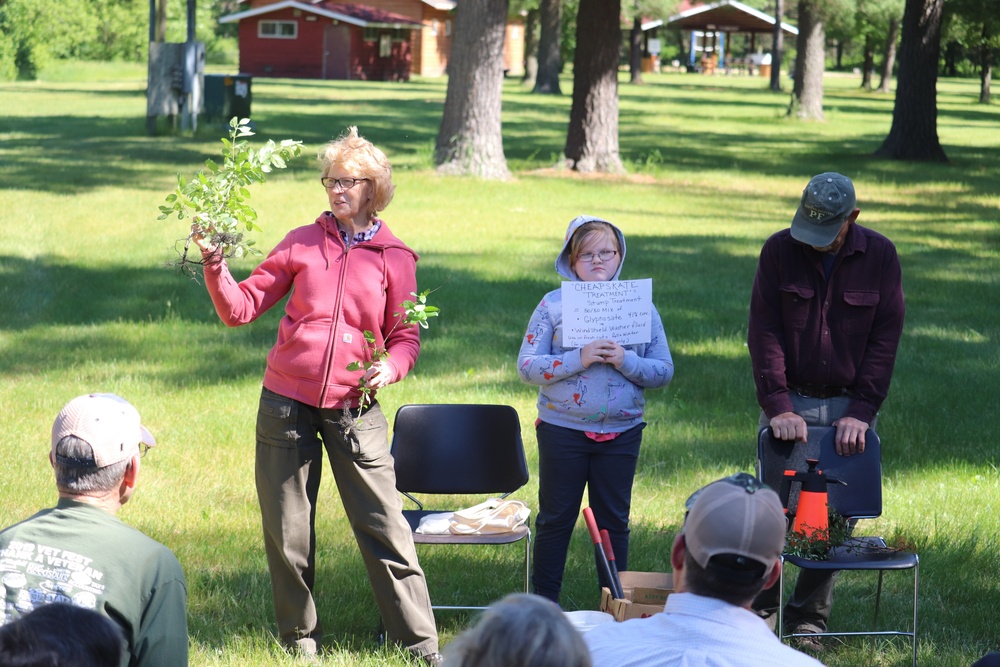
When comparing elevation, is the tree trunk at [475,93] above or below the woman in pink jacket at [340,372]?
above

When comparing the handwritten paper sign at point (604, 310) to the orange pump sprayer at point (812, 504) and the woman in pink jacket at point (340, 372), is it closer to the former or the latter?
the woman in pink jacket at point (340, 372)

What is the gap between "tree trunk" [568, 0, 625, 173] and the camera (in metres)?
21.4

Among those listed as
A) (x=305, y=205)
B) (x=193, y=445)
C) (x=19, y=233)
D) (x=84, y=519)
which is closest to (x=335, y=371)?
(x=84, y=519)

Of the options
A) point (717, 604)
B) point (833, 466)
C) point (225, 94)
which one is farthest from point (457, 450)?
point (225, 94)

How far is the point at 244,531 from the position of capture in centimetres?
634

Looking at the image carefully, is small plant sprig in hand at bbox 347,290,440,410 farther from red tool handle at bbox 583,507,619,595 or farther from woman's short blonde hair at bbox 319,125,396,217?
red tool handle at bbox 583,507,619,595

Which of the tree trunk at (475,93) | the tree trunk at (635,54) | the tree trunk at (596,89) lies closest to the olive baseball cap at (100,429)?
the tree trunk at (475,93)

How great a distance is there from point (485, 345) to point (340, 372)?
5530mm

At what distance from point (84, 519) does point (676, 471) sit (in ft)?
16.0

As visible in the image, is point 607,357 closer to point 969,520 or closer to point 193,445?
point 969,520

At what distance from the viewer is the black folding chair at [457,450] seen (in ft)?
18.5

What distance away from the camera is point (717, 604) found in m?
2.61

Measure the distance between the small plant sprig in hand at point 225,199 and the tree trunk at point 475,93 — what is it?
15802 millimetres

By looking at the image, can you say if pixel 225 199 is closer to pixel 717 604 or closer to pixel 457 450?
pixel 457 450
